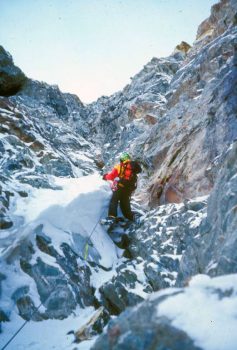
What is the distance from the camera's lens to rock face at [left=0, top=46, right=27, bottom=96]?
17031mm

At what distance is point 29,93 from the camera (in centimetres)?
2075

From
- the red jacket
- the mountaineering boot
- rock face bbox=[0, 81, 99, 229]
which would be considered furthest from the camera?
rock face bbox=[0, 81, 99, 229]

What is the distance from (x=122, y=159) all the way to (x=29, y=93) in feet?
47.5

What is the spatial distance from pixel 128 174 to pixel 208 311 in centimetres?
573

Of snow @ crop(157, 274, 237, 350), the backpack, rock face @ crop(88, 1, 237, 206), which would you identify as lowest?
snow @ crop(157, 274, 237, 350)

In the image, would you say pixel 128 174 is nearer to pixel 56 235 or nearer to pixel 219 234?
pixel 56 235

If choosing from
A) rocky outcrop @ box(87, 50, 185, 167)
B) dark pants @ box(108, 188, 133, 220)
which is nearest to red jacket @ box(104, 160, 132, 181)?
dark pants @ box(108, 188, 133, 220)

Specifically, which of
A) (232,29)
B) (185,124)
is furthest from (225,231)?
(232,29)

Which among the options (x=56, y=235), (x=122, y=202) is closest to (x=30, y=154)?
(x=122, y=202)

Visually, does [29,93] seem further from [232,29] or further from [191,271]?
[191,271]

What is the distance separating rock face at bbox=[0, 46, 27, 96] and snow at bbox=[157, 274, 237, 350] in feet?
54.7

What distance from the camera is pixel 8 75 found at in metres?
17.3

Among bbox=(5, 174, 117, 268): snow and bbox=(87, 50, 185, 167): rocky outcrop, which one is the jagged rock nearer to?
bbox=(5, 174, 117, 268): snow

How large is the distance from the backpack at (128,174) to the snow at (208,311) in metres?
5.19
